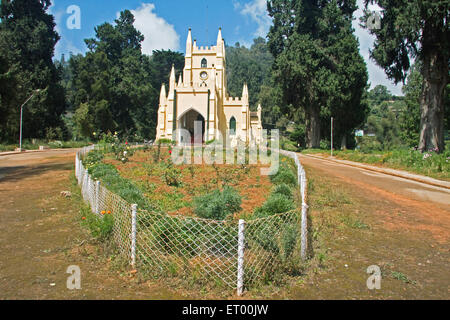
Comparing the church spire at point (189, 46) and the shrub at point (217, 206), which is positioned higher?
the church spire at point (189, 46)

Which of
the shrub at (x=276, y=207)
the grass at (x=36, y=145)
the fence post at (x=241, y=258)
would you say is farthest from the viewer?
the grass at (x=36, y=145)

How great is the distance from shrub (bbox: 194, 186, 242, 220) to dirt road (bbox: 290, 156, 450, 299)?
199 cm

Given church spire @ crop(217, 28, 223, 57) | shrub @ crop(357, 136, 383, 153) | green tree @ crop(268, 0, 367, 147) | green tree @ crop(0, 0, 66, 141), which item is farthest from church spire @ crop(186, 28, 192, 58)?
shrub @ crop(357, 136, 383, 153)

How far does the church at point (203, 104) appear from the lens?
3338 cm

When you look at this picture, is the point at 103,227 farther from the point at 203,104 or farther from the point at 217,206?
the point at 203,104

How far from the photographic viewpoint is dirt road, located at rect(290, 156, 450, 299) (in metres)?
4.32

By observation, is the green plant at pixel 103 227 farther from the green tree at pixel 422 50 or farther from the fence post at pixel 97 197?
the green tree at pixel 422 50

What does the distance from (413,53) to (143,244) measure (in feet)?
69.9

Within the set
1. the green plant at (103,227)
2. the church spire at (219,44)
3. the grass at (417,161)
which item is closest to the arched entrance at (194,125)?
the church spire at (219,44)

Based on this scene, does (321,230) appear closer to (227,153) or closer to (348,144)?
(227,153)

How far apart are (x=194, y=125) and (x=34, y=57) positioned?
20.9 metres

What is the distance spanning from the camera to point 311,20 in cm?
3344

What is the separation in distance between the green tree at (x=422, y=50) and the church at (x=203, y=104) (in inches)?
664

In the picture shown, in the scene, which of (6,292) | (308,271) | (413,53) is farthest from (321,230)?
(413,53)
